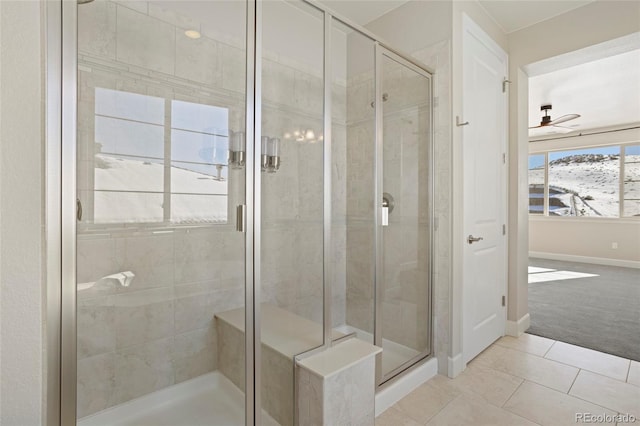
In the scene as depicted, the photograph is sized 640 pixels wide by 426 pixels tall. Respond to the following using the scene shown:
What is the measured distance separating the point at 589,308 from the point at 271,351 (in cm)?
390

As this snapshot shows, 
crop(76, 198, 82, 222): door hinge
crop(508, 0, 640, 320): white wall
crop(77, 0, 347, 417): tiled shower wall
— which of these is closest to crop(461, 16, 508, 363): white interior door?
crop(508, 0, 640, 320): white wall

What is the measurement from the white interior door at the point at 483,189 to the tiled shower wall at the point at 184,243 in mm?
1100

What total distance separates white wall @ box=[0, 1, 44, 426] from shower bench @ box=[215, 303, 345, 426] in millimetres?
745

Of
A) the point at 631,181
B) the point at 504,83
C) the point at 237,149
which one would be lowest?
the point at 237,149

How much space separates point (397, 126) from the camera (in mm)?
2234

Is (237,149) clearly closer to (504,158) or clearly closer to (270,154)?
(270,154)

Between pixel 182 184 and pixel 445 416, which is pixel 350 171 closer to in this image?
pixel 182 184

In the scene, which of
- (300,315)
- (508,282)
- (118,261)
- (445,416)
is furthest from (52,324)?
(508,282)

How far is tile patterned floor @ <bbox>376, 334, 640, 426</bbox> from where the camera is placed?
5.90 ft

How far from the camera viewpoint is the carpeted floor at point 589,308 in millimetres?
2812

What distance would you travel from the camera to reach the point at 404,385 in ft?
6.66

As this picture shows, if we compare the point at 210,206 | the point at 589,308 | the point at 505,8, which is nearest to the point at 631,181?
the point at 589,308

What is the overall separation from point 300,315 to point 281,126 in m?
1.04

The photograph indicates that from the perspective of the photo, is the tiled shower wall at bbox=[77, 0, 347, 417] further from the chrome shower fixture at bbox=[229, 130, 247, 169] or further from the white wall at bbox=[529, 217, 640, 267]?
the white wall at bbox=[529, 217, 640, 267]
